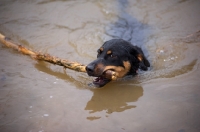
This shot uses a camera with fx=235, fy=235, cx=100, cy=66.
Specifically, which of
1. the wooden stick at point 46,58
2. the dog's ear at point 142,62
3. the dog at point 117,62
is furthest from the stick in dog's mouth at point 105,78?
the dog's ear at point 142,62

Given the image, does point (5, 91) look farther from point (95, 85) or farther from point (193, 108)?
point (193, 108)

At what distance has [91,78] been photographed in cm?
502

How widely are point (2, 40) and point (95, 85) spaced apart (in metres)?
2.77

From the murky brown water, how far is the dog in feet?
0.65

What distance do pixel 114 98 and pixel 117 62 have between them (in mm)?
740

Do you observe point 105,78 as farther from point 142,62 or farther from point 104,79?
point 142,62

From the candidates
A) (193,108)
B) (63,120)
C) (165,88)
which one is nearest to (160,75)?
(165,88)

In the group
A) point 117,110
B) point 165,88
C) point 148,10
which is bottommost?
point 117,110

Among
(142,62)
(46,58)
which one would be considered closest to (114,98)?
(142,62)

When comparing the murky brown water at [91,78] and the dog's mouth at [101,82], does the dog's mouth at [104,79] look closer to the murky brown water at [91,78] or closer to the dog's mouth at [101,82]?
the dog's mouth at [101,82]

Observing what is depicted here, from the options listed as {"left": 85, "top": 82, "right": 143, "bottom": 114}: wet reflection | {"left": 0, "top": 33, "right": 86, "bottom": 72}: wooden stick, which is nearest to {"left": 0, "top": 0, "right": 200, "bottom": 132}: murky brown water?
{"left": 85, "top": 82, "right": 143, "bottom": 114}: wet reflection

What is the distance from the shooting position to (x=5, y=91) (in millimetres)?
4336

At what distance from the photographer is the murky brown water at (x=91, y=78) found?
3660 millimetres

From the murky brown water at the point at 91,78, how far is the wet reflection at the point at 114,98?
2 centimetres
